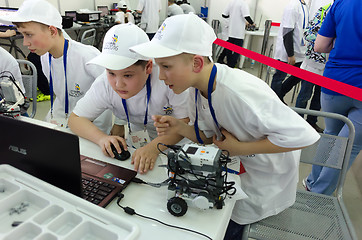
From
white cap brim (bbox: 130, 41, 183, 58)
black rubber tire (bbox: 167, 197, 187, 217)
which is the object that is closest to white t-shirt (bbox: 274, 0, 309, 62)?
white cap brim (bbox: 130, 41, 183, 58)

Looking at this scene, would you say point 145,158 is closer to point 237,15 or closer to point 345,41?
point 345,41

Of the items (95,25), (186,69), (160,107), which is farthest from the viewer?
(95,25)

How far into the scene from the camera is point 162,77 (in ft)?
3.20

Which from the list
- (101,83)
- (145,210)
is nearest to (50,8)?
(101,83)

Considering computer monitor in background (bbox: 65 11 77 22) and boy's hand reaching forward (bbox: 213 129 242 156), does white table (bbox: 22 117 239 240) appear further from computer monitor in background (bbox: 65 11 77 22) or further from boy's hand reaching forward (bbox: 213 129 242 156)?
computer monitor in background (bbox: 65 11 77 22)

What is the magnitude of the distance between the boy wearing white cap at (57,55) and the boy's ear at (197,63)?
2.84 feet

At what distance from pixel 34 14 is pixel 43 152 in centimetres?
117

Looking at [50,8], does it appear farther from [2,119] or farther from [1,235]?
[1,235]

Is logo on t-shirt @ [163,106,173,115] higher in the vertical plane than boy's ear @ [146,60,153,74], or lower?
lower

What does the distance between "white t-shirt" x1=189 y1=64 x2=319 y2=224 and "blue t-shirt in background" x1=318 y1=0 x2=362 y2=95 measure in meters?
0.91

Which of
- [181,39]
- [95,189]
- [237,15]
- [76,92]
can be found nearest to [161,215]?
[95,189]

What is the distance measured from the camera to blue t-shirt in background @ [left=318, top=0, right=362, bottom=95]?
1.61m

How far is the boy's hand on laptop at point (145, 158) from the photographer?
3.29 feet

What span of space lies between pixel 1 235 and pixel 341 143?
1356 millimetres
